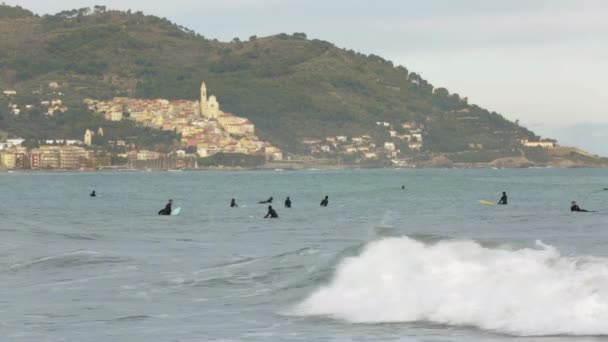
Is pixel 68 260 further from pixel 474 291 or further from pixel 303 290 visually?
pixel 474 291

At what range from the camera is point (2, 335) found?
23.5m

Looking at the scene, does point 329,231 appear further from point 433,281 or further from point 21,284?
point 433,281

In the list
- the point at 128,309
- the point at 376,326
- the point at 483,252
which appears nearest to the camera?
the point at 376,326

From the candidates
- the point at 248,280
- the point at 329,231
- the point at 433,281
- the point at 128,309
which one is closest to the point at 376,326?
the point at 433,281

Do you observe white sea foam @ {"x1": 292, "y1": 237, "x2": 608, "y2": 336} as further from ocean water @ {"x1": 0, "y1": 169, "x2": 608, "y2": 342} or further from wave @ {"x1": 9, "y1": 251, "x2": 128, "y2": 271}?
wave @ {"x1": 9, "y1": 251, "x2": 128, "y2": 271}

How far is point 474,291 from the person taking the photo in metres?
25.1

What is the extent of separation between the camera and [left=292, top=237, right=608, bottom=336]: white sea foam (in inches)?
885

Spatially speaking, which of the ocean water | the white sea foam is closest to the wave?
the ocean water

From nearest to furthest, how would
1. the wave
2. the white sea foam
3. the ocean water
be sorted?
the white sea foam, the ocean water, the wave

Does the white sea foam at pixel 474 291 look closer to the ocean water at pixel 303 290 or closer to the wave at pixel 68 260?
the ocean water at pixel 303 290

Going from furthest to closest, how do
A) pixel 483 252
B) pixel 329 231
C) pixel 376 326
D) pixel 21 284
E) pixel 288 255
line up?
pixel 329 231
pixel 288 255
pixel 21 284
pixel 483 252
pixel 376 326

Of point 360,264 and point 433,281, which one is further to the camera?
point 360,264

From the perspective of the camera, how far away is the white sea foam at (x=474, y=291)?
73.8 ft

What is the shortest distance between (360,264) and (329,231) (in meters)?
26.7
